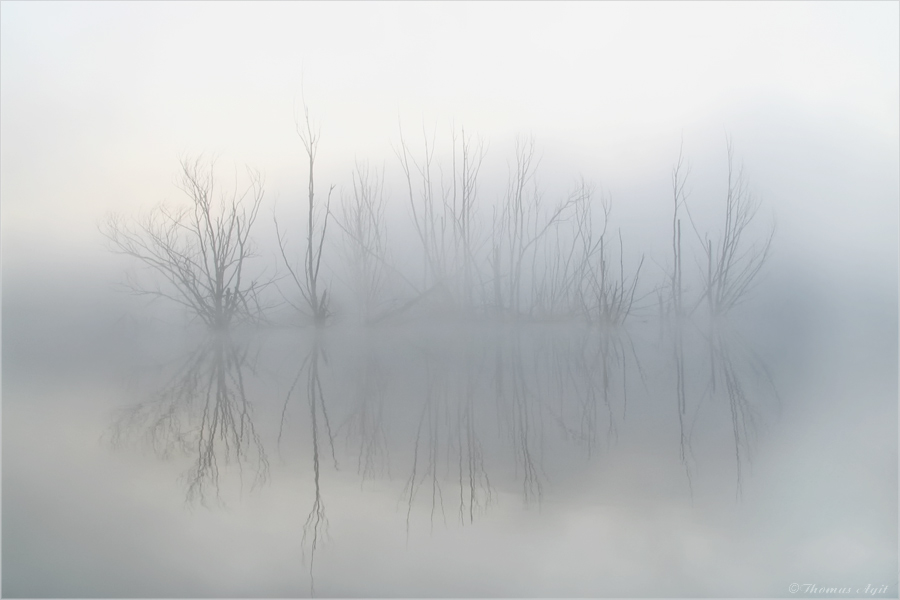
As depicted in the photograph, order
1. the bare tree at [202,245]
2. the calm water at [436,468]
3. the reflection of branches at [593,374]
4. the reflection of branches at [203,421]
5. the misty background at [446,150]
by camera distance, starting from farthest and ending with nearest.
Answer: the bare tree at [202,245] < the misty background at [446,150] < the reflection of branches at [593,374] < the reflection of branches at [203,421] < the calm water at [436,468]

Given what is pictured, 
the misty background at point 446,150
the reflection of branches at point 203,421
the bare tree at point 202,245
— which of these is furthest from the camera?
the bare tree at point 202,245

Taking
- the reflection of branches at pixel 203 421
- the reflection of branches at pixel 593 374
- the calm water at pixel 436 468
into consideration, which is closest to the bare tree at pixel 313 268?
the calm water at pixel 436 468

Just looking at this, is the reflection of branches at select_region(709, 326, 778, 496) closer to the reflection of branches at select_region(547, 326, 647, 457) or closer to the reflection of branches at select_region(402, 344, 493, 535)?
the reflection of branches at select_region(547, 326, 647, 457)

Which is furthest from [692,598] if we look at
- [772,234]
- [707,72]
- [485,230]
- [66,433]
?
[707,72]

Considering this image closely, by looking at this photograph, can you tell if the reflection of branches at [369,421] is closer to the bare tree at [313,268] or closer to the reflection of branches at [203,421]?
the reflection of branches at [203,421]

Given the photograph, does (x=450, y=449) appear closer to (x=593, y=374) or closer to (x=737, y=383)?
(x=593, y=374)

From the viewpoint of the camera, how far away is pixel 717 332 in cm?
309

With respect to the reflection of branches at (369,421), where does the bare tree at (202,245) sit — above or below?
above

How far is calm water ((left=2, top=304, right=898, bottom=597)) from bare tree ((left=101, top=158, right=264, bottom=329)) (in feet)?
0.62

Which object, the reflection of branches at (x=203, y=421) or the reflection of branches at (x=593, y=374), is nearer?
the reflection of branches at (x=203, y=421)

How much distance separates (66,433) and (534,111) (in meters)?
2.33

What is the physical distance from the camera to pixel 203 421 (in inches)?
80.6

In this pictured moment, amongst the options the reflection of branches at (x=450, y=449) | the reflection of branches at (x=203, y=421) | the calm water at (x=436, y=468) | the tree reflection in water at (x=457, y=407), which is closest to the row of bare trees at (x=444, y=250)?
the tree reflection in water at (x=457, y=407)

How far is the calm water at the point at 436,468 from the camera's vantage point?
131 cm
